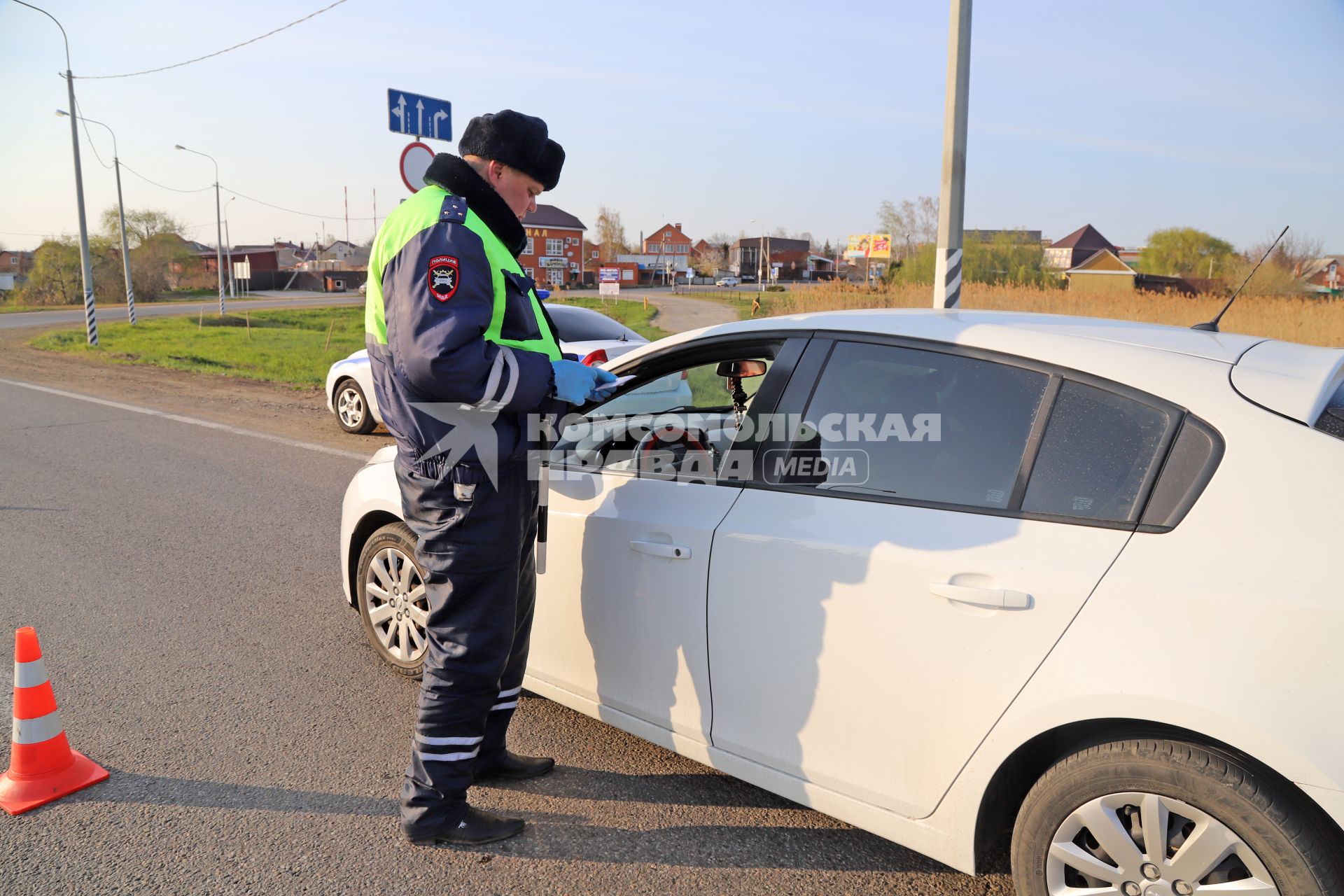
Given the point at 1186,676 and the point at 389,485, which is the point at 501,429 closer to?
the point at 389,485

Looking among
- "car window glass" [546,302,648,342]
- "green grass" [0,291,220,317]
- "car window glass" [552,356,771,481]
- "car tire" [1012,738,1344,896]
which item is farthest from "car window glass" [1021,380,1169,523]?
"green grass" [0,291,220,317]

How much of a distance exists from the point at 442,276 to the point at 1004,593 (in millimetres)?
1655

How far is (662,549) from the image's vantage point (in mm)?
2820

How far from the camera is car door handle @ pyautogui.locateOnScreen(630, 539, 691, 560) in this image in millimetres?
2768

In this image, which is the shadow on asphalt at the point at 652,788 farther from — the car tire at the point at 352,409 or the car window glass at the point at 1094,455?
the car tire at the point at 352,409

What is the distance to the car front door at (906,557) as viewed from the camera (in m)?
2.12

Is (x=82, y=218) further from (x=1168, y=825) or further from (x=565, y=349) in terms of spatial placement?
(x=1168, y=825)

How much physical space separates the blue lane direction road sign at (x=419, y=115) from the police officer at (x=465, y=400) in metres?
8.58

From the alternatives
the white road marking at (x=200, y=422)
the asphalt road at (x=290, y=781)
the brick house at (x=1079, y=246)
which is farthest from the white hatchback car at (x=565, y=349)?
the brick house at (x=1079, y=246)

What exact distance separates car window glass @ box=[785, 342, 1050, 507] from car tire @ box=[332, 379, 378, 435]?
26.5 feet

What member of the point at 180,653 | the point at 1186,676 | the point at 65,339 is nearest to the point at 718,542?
the point at 1186,676

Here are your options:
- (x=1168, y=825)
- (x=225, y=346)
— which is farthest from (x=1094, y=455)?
(x=225, y=346)

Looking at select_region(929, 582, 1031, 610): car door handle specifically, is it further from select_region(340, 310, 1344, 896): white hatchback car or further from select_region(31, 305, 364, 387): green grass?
select_region(31, 305, 364, 387): green grass

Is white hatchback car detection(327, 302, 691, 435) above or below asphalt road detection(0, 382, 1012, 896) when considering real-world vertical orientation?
above
